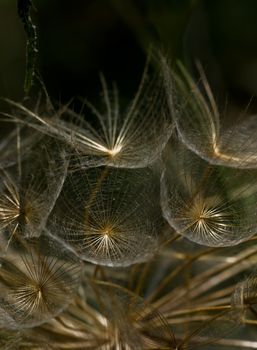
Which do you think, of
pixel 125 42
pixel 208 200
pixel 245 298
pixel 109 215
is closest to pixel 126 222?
pixel 109 215

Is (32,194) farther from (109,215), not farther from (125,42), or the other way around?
(125,42)

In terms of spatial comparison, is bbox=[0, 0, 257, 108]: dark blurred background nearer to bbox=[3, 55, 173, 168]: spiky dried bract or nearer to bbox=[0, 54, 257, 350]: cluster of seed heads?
bbox=[3, 55, 173, 168]: spiky dried bract

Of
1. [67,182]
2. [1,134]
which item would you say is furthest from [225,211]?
[1,134]

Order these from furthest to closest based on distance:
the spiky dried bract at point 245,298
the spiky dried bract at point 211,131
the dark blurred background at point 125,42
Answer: the dark blurred background at point 125,42, the spiky dried bract at point 211,131, the spiky dried bract at point 245,298

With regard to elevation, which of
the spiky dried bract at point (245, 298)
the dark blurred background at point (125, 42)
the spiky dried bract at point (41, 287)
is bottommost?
the spiky dried bract at point (41, 287)

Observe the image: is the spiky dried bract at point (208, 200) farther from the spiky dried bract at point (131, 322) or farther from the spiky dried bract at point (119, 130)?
the spiky dried bract at point (131, 322)

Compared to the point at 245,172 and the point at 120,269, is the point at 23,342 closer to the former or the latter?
the point at 120,269

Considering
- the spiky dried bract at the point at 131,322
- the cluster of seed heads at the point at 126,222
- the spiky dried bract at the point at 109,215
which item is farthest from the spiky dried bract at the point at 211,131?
the spiky dried bract at the point at 131,322
